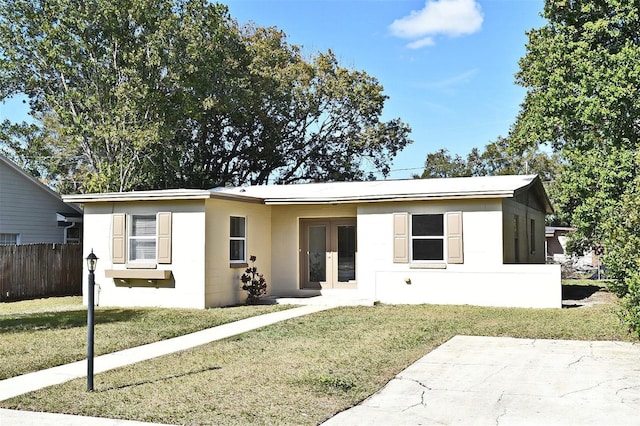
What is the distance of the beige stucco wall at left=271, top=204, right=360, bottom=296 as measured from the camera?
1662cm

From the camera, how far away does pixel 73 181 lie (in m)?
31.2

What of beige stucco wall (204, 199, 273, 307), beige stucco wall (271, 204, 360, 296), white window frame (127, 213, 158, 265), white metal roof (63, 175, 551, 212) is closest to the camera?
white metal roof (63, 175, 551, 212)

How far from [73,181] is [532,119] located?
74.3ft

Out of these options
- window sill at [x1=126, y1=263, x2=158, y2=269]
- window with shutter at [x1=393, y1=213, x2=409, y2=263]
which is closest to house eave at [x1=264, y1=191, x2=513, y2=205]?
window with shutter at [x1=393, y1=213, x2=409, y2=263]

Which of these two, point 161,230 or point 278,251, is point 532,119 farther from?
point 161,230

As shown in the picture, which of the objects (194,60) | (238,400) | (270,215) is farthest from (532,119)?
(238,400)

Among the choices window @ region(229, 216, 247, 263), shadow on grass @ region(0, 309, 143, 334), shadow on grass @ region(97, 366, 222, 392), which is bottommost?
shadow on grass @ region(97, 366, 222, 392)

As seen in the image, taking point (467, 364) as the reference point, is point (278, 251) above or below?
above

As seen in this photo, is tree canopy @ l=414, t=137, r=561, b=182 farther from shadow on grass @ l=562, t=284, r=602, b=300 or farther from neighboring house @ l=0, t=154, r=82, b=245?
neighboring house @ l=0, t=154, r=82, b=245

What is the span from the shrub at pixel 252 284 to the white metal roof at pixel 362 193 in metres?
1.77

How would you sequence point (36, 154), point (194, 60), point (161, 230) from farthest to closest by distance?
point (36, 154) < point (194, 60) < point (161, 230)

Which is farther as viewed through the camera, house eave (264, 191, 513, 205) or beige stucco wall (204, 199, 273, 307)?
beige stucco wall (204, 199, 273, 307)

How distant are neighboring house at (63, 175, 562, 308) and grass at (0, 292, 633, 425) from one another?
6.92 feet

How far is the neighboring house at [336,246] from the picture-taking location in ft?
46.9
